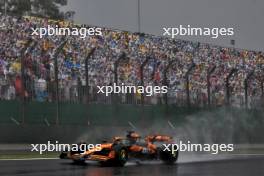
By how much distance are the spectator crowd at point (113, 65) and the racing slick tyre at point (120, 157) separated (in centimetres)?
772

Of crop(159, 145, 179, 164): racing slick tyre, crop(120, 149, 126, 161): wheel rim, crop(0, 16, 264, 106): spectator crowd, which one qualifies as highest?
crop(0, 16, 264, 106): spectator crowd

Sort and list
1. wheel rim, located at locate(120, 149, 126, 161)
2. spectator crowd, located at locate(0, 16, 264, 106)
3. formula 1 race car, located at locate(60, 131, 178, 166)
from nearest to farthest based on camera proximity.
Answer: formula 1 race car, located at locate(60, 131, 178, 166) → wheel rim, located at locate(120, 149, 126, 161) → spectator crowd, located at locate(0, 16, 264, 106)

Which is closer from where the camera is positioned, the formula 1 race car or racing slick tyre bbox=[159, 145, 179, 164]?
the formula 1 race car

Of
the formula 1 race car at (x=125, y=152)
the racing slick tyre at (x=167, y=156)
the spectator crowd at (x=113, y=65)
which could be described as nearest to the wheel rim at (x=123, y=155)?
the formula 1 race car at (x=125, y=152)

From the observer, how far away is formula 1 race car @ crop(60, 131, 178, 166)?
1541cm

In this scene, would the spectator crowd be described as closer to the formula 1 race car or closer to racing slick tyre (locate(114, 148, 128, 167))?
the formula 1 race car

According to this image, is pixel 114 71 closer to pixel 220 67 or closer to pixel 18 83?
pixel 18 83

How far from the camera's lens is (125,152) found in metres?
15.8

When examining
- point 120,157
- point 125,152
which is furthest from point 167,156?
point 120,157

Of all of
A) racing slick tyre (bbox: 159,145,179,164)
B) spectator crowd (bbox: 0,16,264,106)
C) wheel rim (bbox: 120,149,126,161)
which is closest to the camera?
wheel rim (bbox: 120,149,126,161)

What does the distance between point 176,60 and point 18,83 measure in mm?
11012

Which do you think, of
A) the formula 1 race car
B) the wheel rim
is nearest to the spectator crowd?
the formula 1 race car

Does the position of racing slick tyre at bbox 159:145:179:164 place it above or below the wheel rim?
below

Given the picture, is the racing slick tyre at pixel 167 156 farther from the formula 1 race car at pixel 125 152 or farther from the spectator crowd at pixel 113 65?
the spectator crowd at pixel 113 65
